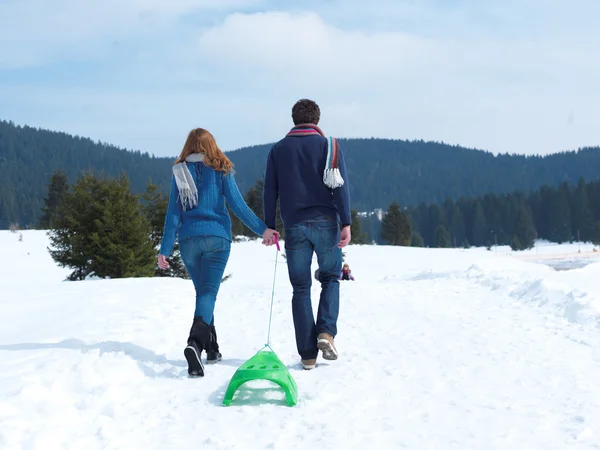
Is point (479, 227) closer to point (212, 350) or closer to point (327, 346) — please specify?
point (327, 346)

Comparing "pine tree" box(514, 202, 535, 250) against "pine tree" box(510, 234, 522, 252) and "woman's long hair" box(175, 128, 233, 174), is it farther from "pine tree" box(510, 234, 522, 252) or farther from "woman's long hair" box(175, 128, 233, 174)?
"woman's long hair" box(175, 128, 233, 174)

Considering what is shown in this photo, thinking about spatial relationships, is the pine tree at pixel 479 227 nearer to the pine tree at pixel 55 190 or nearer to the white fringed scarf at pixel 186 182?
the pine tree at pixel 55 190

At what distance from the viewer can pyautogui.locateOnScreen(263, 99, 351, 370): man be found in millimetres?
5613

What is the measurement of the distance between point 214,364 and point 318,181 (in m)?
2.10

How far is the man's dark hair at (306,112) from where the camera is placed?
18.8 ft

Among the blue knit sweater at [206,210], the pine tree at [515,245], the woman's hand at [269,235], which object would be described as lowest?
the pine tree at [515,245]

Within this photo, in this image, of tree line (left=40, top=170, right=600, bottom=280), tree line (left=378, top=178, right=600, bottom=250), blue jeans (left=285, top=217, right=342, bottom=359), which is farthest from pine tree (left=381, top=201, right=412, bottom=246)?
blue jeans (left=285, top=217, right=342, bottom=359)

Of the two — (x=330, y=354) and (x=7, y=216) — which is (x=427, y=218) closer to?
(x=7, y=216)

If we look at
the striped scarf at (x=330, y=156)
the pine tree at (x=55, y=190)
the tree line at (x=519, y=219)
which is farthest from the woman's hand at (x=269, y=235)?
the tree line at (x=519, y=219)

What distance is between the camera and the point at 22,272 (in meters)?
32.8

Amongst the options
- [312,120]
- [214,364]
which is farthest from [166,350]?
[312,120]

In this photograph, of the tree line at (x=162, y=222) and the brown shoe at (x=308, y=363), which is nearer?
the brown shoe at (x=308, y=363)

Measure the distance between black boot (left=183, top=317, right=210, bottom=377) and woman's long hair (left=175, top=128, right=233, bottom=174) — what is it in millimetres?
1478

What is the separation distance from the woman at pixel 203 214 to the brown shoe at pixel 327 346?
1077mm
